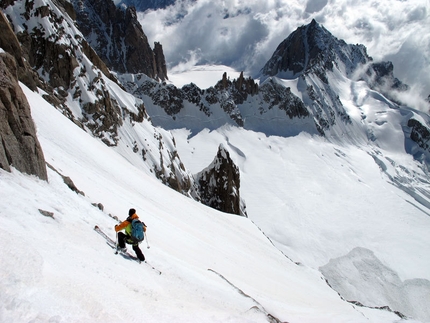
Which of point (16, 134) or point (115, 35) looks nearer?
point (16, 134)

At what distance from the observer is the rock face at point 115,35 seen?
14250 centimetres

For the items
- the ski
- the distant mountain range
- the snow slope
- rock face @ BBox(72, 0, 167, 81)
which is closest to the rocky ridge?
the distant mountain range

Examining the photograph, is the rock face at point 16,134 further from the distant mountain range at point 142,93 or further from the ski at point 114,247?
the distant mountain range at point 142,93

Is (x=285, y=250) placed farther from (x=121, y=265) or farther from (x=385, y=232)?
(x=121, y=265)

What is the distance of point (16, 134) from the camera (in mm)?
9461

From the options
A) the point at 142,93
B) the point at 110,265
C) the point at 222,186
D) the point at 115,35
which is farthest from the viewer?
the point at 115,35

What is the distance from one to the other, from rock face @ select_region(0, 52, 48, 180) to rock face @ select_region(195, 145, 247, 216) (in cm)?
4559

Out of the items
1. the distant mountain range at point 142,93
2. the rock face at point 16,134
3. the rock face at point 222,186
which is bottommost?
the rock face at point 222,186

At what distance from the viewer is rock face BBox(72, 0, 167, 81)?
468 ft

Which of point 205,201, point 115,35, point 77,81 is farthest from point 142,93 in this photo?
point 205,201

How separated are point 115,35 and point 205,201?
125m

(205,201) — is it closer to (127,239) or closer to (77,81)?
(77,81)

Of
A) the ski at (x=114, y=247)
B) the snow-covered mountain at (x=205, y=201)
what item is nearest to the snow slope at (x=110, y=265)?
the snow-covered mountain at (x=205, y=201)

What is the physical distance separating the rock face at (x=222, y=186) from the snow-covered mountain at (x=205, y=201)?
32 cm
